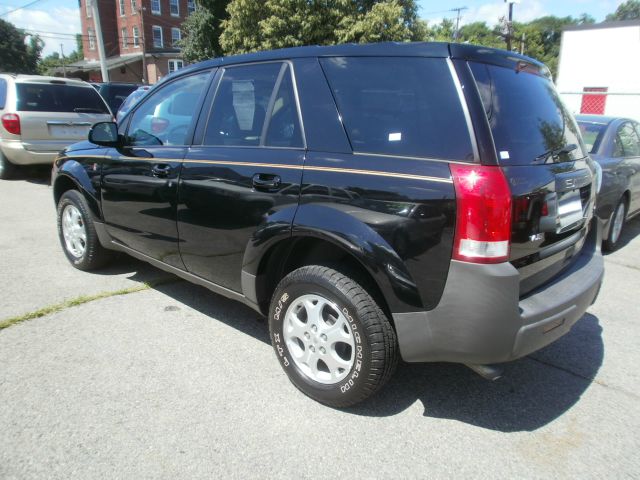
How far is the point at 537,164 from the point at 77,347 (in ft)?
9.71

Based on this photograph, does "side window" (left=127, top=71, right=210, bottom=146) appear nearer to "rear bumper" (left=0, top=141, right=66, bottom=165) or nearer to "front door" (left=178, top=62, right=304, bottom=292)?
"front door" (left=178, top=62, right=304, bottom=292)

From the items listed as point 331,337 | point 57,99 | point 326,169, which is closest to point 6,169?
point 57,99

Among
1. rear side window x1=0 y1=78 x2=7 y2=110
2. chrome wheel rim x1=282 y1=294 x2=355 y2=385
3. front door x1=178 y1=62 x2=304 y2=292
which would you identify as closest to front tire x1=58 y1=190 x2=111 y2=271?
front door x1=178 y1=62 x2=304 y2=292

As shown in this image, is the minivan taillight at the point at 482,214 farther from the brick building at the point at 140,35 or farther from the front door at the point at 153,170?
the brick building at the point at 140,35

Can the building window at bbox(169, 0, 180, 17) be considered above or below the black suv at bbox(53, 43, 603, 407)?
above

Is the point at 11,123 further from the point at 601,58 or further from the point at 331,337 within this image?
the point at 601,58

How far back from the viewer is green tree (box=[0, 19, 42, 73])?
2346 inches

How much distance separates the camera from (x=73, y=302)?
3885mm

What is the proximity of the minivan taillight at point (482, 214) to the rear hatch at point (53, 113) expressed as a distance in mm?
8434

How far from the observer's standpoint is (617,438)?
2.45 meters

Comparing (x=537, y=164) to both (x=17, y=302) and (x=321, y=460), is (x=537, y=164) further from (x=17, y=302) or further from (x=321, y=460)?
(x=17, y=302)

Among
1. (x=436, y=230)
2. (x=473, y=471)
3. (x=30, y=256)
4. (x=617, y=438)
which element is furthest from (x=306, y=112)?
(x=30, y=256)

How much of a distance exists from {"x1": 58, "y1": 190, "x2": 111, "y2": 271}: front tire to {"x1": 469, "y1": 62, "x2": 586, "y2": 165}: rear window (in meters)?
3.46

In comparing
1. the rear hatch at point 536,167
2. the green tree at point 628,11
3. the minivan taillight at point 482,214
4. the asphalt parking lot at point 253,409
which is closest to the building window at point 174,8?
the asphalt parking lot at point 253,409
